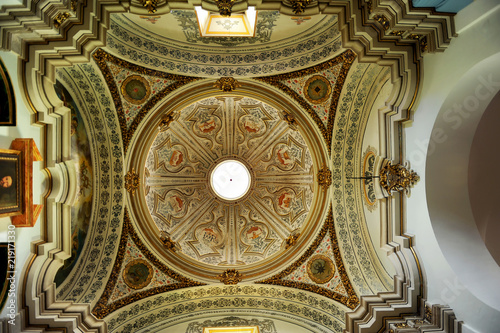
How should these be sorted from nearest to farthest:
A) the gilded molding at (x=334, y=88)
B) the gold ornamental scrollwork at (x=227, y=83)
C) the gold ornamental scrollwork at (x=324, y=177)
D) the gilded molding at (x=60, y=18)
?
the gilded molding at (x=60, y=18) < the gilded molding at (x=334, y=88) < the gold ornamental scrollwork at (x=227, y=83) < the gold ornamental scrollwork at (x=324, y=177)

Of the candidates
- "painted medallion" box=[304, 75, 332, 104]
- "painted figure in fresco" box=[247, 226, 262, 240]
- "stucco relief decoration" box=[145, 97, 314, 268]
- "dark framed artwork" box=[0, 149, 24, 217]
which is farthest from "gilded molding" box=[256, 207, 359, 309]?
"dark framed artwork" box=[0, 149, 24, 217]

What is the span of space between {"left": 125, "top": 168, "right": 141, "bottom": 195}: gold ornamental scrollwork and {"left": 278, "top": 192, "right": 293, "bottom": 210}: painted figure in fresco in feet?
18.0

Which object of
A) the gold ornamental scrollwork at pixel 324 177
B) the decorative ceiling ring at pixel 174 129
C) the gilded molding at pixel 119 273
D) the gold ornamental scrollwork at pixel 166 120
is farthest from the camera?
the gold ornamental scrollwork at pixel 324 177

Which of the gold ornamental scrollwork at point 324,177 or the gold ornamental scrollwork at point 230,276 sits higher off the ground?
the gold ornamental scrollwork at point 324,177

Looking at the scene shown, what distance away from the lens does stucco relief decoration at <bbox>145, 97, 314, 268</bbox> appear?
1209 centimetres

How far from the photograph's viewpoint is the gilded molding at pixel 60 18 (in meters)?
6.05

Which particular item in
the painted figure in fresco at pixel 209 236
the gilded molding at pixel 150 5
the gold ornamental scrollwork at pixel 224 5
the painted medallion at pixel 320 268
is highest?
the gilded molding at pixel 150 5

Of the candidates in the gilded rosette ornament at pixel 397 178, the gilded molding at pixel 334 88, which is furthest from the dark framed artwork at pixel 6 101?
the gilded rosette ornament at pixel 397 178

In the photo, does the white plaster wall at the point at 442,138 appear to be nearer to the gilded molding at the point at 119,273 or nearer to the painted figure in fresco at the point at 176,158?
the gilded molding at the point at 119,273

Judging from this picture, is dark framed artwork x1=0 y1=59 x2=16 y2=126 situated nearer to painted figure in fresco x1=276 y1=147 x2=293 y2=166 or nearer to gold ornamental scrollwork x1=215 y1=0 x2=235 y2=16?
gold ornamental scrollwork x1=215 y1=0 x2=235 y2=16

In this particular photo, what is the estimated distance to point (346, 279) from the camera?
1028cm

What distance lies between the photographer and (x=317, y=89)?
34.0ft

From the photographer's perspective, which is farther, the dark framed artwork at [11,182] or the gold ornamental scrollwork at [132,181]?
the gold ornamental scrollwork at [132,181]

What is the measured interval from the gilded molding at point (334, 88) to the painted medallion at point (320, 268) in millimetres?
3693
